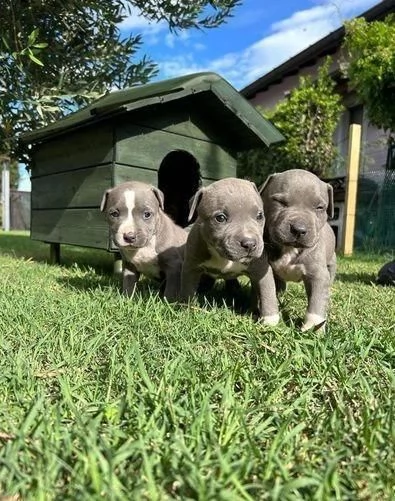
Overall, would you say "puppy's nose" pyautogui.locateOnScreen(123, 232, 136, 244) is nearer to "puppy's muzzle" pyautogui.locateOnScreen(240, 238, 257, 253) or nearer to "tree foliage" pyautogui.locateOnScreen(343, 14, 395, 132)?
"puppy's muzzle" pyautogui.locateOnScreen(240, 238, 257, 253)

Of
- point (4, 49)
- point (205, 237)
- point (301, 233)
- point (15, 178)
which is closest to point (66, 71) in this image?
point (4, 49)

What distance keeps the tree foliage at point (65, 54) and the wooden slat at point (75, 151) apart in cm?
44

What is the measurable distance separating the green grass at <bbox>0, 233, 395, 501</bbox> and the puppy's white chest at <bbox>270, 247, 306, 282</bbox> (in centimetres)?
40

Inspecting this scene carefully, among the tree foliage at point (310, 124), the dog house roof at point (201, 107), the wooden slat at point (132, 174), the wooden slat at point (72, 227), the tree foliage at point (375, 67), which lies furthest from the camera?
the tree foliage at point (310, 124)

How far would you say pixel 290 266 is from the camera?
10.1 feet

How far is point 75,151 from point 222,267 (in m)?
3.16

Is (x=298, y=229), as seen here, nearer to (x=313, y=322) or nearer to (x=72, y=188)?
(x=313, y=322)

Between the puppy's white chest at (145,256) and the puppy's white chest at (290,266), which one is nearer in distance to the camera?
the puppy's white chest at (290,266)

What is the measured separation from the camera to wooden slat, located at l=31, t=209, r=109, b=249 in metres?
5.18

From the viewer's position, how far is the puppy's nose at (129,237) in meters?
3.57

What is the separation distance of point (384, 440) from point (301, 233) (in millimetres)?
1454

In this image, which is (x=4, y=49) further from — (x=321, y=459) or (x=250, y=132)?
(x=321, y=459)

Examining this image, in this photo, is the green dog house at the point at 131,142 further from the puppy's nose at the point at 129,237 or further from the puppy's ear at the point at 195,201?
the puppy's ear at the point at 195,201

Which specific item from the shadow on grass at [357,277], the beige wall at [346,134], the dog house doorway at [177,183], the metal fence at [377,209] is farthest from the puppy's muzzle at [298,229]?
the beige wall at [346,134]
